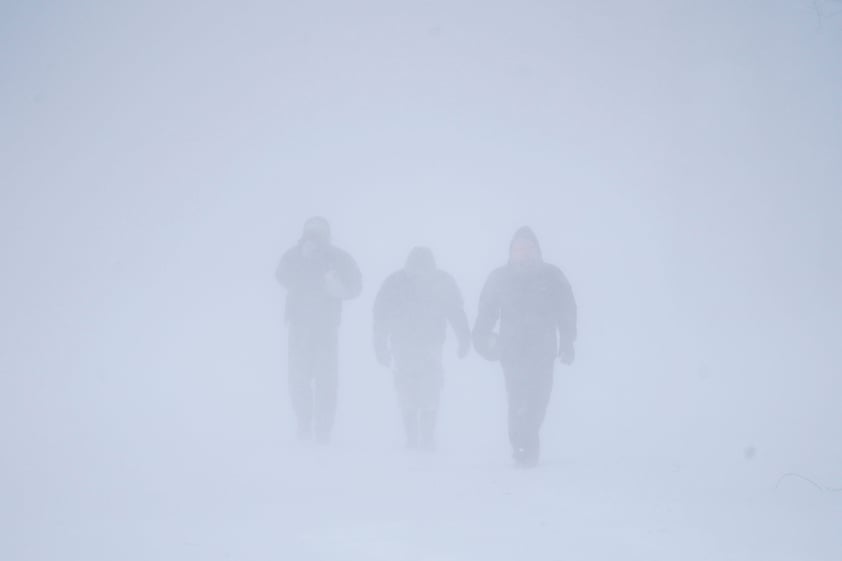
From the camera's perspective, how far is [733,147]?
90875mm

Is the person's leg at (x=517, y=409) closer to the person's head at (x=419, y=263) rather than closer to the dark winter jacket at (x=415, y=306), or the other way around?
the dark winter jacket at (x=415, y=306)

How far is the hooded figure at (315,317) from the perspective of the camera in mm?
7762

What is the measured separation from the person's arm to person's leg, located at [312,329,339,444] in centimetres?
171

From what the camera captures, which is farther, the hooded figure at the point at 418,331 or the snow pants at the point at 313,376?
the hooded figure at the point at 418,331

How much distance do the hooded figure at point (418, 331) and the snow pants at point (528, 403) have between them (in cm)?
154

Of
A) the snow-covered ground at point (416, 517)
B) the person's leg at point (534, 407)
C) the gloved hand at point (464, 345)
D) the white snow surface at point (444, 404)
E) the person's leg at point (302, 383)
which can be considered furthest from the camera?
the gloved hand at point (464, 345)

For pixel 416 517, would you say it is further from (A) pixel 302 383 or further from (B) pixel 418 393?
(A) pixel 302 383

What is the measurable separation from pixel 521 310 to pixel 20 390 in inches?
388

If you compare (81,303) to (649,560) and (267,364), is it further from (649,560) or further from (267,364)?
(649,560)

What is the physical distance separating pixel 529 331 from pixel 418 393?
181 centimetres

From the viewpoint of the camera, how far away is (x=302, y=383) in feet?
25.6

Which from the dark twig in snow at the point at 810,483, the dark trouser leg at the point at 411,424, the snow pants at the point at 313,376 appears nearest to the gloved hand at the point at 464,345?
the dark trouser leg at the point at 411,424

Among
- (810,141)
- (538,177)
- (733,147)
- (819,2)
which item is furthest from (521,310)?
(538,177)

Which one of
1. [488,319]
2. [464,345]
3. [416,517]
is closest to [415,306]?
[464,345]
